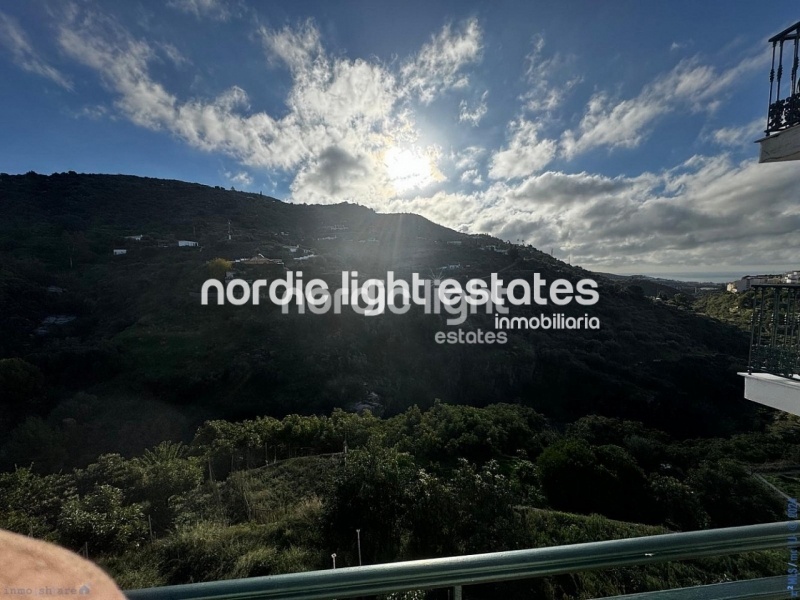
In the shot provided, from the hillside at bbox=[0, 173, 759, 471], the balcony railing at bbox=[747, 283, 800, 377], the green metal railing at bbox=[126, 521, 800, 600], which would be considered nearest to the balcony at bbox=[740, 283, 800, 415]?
the balcony railing at bbox=[747, 283, 800, 377]

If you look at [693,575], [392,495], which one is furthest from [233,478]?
[693,575]

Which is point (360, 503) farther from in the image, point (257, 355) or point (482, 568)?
point (257, 355)

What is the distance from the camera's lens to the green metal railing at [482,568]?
910 millimetres

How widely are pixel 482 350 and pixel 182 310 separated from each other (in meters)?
21.7

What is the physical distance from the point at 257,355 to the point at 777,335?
22.7m

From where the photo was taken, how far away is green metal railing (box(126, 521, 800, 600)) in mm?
910

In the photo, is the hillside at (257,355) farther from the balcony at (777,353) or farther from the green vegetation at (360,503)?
the balcony at (777,353)

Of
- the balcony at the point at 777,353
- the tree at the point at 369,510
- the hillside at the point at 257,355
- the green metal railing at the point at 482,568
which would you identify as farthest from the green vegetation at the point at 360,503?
the hillside at the point at 257,355

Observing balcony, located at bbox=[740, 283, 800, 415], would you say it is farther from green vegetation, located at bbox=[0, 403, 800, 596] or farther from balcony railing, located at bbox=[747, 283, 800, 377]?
green vegetation, located at bbox=[0, 403, 800, 596]

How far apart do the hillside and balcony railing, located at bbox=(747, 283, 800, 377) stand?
724 inches

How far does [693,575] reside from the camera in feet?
13.8

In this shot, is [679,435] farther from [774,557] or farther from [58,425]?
[58,425]

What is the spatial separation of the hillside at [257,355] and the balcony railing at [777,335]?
18.4m

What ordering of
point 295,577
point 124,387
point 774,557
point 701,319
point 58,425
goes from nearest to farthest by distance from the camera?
1. point 295,577
2. point 774,557
3. point 58,425
4. point 124,387
5. point 701,319
